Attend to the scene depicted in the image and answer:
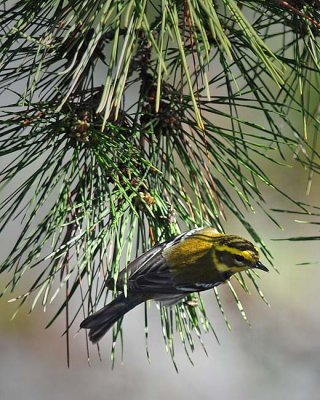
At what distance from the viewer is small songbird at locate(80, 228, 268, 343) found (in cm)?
109

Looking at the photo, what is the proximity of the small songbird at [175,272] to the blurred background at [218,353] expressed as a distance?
4.08 feet

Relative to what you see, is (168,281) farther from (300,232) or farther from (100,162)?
(300,232)

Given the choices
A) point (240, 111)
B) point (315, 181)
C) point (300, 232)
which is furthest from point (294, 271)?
point (240, 111)

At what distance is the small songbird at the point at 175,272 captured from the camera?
3.58 feet

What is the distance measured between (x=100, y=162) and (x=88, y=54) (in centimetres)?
15

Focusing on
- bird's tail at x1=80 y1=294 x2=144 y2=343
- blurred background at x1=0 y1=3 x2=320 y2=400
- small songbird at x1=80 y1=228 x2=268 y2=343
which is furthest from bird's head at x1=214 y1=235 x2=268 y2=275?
blurred background at x1=0 y1=3 x2=320 y2=400

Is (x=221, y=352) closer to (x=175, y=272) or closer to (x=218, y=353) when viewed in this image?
(x=218, y=353)

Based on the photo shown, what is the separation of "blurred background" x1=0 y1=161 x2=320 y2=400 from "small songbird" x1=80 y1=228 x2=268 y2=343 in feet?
4.08

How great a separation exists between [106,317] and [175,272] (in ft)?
0.41

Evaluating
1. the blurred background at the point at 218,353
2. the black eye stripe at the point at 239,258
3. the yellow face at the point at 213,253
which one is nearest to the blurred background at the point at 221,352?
the blurred background at the point at 218,353

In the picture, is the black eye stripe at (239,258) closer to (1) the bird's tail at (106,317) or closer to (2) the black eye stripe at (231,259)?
(2) the black eye stripe at (231,259)

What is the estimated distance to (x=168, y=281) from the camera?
1156mm

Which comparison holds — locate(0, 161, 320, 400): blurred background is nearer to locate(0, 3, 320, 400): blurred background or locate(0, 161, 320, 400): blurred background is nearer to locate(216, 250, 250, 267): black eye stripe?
locate(0, 3, 320, 400): blurred background

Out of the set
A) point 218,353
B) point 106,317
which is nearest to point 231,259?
point 106,317
